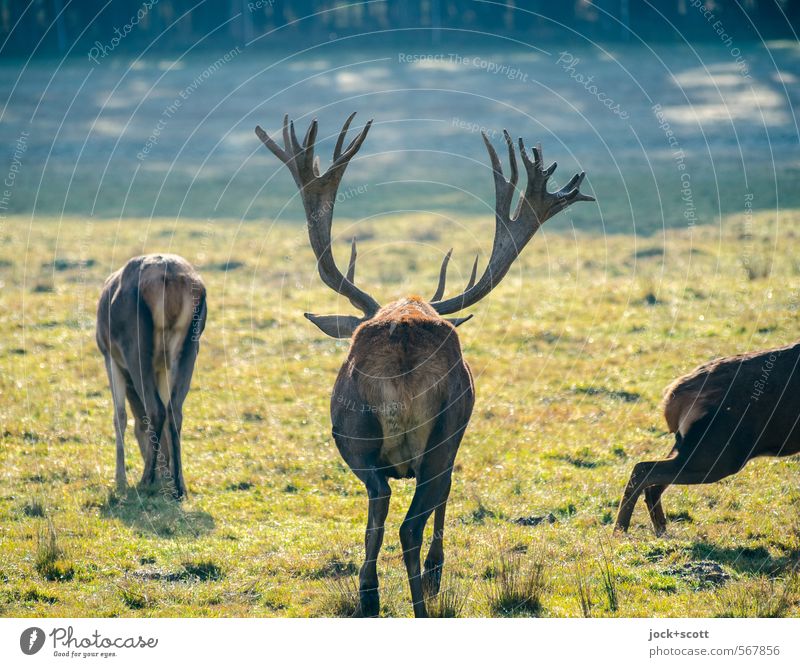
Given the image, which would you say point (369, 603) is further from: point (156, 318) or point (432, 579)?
point (156, 318)

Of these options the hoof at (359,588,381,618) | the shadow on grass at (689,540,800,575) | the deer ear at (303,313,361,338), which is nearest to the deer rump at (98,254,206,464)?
the deer ear at (303,313,361,338)

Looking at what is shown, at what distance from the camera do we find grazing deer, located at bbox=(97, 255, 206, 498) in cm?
963

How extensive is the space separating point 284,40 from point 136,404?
3931 centimetres

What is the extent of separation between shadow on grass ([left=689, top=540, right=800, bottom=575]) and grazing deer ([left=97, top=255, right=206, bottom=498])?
15.1 ft

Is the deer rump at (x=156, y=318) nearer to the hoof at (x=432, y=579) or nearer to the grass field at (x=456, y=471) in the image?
the grass field at (x=456, y=471)

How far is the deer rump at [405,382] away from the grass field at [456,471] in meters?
1.13

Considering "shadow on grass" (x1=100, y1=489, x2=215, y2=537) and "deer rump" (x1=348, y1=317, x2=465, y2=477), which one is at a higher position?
"deer rump" (x1=348, y1=317, x2=465, y2=477)

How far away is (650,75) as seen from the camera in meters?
39.1

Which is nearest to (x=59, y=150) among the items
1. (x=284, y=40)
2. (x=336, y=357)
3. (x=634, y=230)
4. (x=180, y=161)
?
(x=180, y=161)

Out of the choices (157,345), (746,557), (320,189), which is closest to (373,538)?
(746,557)

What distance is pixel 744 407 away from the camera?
26.6 ft

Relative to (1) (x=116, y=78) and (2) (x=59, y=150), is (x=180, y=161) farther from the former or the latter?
(1) (x=116, y=78)
